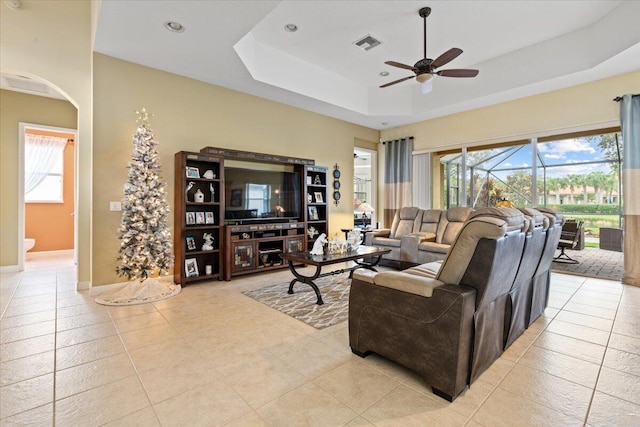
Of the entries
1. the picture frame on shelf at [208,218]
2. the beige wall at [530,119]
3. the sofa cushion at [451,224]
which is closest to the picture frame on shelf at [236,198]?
the picture frame on shelf at [208,218]

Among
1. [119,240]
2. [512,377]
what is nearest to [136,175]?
[119,240]

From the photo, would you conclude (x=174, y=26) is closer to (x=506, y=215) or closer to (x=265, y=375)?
(x=265, y=375)

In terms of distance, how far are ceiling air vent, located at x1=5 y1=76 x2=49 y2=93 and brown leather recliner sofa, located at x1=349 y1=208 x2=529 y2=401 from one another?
20.2 ft

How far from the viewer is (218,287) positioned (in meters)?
4.18

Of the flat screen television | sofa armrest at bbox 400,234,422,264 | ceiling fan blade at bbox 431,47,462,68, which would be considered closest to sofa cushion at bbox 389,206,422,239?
sofa armrest at bbox 400,234,422,264

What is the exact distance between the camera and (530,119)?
527 centimetres

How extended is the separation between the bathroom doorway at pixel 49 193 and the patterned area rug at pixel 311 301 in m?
5.70

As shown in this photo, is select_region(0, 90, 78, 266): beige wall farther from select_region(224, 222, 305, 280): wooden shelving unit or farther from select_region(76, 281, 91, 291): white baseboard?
select_region(224, 222, 305, 280): wooden shelving unit

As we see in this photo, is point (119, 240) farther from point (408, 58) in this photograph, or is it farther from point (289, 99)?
point (408, 58)

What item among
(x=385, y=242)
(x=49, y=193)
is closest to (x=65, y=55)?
(x=49, y=193)

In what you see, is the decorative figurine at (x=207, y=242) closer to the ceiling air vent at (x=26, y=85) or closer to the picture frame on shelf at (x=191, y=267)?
the picture frame on shelf at (x=191, y=267)

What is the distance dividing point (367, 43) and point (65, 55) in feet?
13.7

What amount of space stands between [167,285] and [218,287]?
0.65 meters

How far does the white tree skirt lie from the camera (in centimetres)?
351
